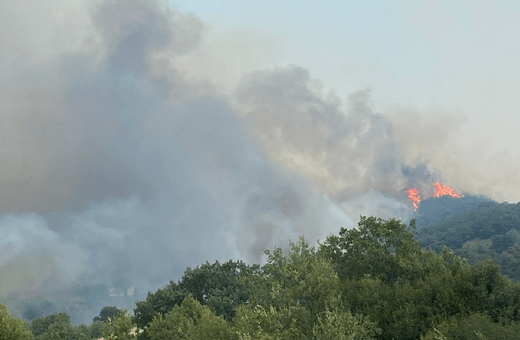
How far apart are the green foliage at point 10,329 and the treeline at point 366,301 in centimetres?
32

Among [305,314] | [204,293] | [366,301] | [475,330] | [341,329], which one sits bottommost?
[341,329]

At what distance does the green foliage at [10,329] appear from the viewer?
66250 mm

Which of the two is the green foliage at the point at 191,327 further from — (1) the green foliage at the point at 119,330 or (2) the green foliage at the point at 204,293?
(2) the green foliage at the point at 204,293

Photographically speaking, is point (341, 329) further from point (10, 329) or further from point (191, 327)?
point (10, 329)

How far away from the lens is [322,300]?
5109cm

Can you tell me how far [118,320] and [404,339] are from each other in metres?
33.4

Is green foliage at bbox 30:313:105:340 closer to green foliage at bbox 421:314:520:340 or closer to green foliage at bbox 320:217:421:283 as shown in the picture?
green foliage at bbox 320:217:421:283

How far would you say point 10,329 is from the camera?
66.9 metres

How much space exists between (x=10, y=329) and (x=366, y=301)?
50.1m

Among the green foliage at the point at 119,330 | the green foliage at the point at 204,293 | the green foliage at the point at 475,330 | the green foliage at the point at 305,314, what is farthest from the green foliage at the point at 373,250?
the green foliage at the point at 119,330

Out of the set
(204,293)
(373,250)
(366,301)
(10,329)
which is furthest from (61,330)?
(366,301)

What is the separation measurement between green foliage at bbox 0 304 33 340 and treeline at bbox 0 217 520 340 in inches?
12.4

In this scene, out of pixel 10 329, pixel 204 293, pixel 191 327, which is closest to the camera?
pixel 191 327

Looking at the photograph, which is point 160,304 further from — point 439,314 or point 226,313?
point 439,314
